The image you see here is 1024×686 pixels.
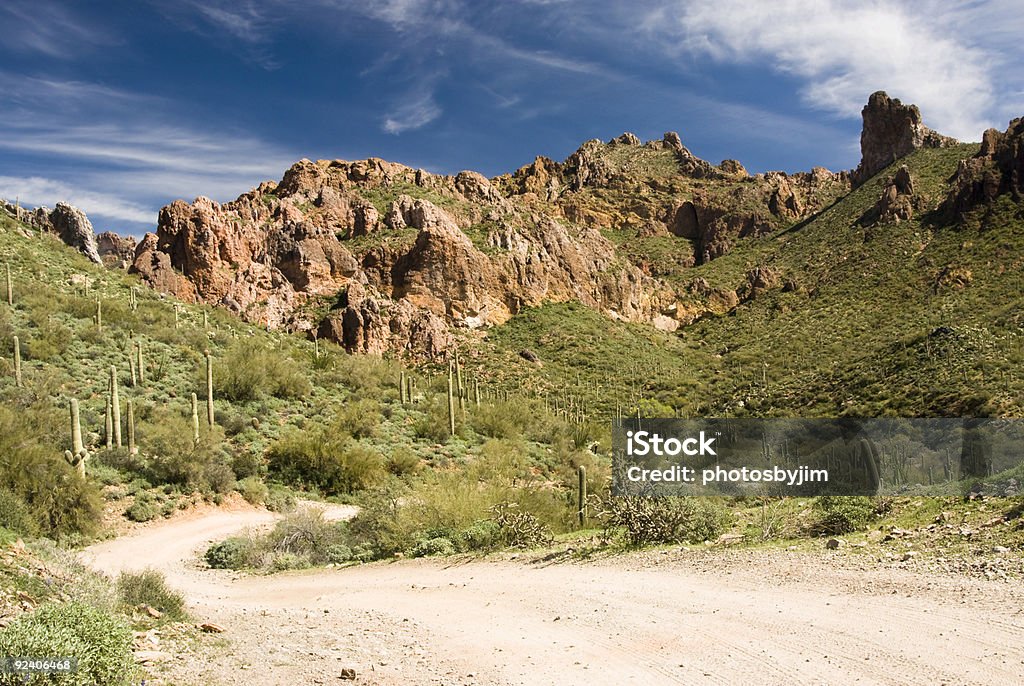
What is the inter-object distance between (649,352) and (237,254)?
38.3m

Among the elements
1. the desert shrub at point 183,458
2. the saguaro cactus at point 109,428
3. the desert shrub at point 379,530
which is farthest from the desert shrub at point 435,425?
the desert shrub at point 379,530

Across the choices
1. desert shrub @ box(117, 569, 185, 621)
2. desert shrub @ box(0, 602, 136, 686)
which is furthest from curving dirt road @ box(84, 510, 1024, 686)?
desert shrub @ box(0, 602, 136, 686)

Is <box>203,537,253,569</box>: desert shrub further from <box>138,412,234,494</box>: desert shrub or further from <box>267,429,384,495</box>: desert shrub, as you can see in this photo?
<box>267,429,384,495</box>: desert shrub

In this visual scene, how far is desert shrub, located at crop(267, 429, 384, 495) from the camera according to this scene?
920 inches

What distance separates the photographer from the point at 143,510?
58.6 ft

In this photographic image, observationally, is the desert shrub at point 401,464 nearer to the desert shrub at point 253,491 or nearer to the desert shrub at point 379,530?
the desert shrub at point 253,491

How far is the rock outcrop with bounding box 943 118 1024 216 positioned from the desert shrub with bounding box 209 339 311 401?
5726 cm

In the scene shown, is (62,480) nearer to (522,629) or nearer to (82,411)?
(82,411)

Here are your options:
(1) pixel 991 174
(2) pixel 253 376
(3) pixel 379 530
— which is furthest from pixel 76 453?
(1) pixel 991 174

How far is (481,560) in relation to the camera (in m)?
12.2

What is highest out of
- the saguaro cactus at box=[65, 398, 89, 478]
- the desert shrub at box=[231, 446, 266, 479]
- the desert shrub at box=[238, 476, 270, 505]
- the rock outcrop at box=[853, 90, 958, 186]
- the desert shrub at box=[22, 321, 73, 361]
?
the rock outcrop at box=[853, 90, 958, 186]

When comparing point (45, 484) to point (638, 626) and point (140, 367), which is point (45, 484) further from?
point (638, 626)

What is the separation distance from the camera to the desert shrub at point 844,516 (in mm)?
10969

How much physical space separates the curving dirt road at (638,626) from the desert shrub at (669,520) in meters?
0.97
